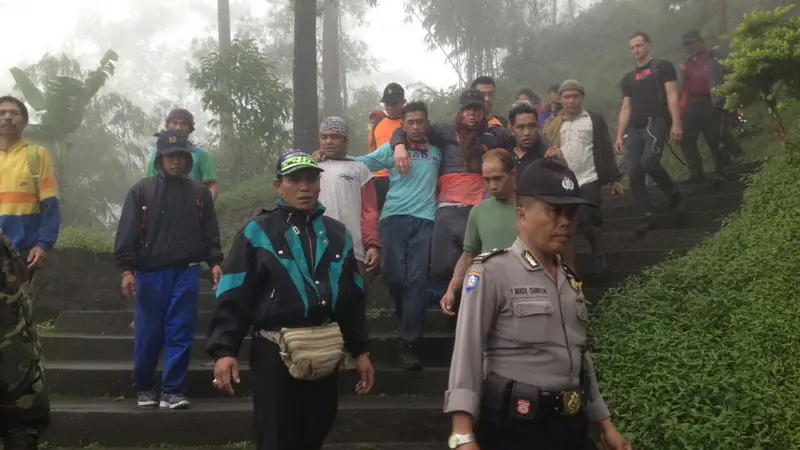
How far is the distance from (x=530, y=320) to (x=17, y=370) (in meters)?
1.87

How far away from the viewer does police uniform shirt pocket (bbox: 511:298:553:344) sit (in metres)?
2.50

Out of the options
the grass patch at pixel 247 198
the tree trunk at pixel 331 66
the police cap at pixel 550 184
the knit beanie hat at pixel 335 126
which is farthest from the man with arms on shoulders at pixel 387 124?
the tree trunk at pixel 331 66

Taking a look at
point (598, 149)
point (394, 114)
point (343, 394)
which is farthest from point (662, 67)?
point (343, 394)

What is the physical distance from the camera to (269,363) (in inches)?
127

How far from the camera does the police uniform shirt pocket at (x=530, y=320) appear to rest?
2500 mm

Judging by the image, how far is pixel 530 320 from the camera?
251 cm

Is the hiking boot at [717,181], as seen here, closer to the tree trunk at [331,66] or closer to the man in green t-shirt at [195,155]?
the man in green t-shirt at [195,155]

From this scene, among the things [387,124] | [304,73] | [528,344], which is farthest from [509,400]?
[304,73]

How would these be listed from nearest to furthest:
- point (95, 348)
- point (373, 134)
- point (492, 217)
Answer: point (492, 217), point (95, 348), point (373, 134)

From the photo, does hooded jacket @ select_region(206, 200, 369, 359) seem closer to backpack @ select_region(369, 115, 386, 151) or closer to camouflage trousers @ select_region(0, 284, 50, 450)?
camouflage trousers @ select_region(0, 284, 50, 450)

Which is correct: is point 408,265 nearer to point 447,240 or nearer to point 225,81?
point 447,240

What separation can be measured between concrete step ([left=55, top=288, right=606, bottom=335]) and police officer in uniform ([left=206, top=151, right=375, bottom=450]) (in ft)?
9.59

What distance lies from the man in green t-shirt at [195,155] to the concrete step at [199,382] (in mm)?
1575

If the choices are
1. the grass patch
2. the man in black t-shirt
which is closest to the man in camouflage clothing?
the man in black t-shirt
